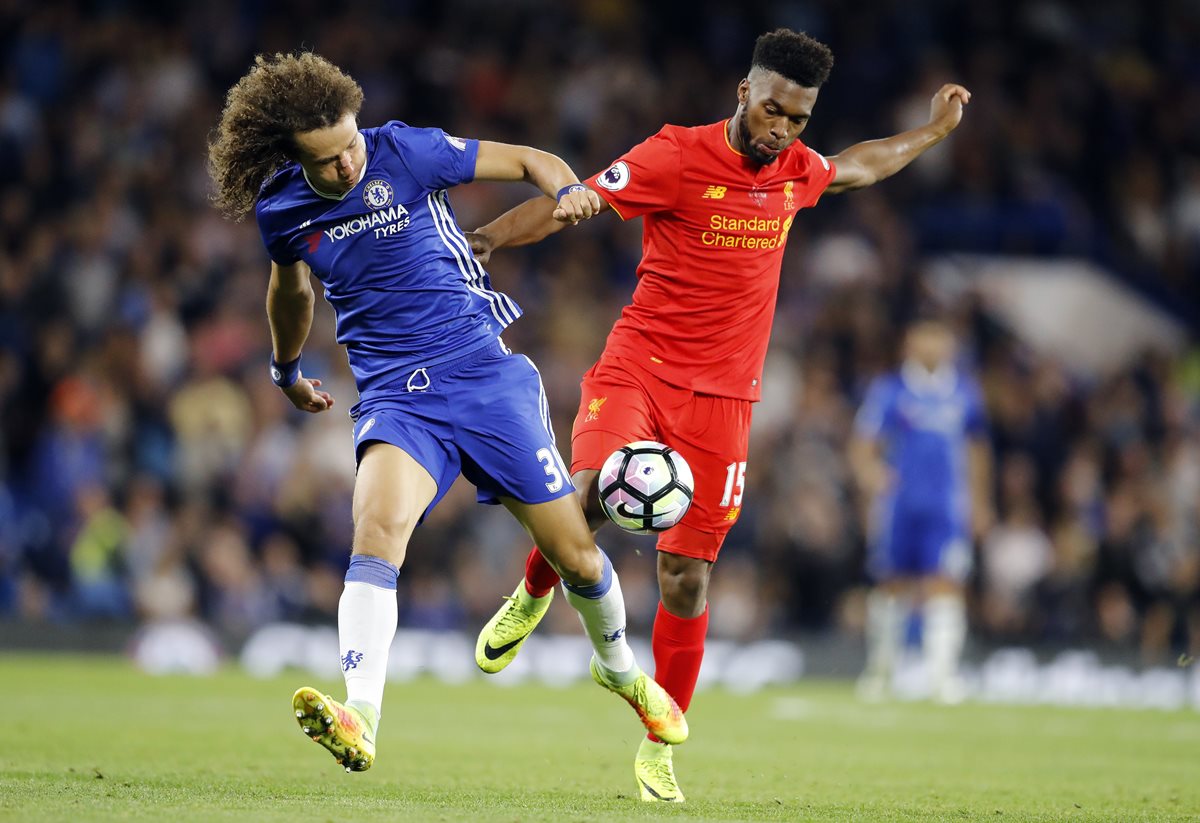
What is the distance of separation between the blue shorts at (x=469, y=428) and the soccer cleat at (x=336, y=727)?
2.96 feet

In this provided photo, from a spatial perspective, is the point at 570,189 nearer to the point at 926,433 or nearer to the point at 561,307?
the point at 926,433

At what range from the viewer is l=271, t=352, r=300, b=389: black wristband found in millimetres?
6602

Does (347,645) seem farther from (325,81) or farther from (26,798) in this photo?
(325,81)

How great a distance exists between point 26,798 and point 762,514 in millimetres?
11055

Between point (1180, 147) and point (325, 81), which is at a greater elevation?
point (1180, 147)

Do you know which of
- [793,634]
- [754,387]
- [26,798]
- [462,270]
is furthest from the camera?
[793,634]

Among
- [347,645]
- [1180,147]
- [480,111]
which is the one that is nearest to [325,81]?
[347,645]

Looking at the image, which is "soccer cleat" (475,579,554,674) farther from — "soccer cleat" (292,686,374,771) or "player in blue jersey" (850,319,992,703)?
"player in blue jersey" (850,319,992,703)

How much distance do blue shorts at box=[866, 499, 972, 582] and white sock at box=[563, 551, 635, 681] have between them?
6.86m

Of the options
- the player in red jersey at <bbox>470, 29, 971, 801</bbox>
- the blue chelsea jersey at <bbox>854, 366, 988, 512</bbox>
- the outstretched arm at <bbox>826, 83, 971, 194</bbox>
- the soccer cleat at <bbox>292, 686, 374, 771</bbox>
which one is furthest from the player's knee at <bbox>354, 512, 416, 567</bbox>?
the blue chelsea jersey at <bbox>854, 366, 988, 512</bbox>

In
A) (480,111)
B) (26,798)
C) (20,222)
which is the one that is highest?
(480,111)

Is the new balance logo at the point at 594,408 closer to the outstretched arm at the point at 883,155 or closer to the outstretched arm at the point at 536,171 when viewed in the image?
the outstretched arm at the point at 536,171

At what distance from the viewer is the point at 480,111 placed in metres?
18.3

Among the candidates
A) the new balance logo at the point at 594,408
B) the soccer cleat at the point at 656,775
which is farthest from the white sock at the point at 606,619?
the new balance logo at the point at 594,408
